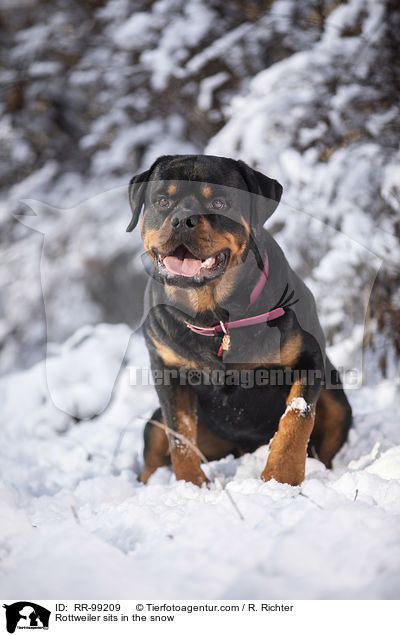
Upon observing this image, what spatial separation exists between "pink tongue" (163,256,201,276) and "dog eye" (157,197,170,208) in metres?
0.21

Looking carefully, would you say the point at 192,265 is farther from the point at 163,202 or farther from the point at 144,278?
the point at 144,278

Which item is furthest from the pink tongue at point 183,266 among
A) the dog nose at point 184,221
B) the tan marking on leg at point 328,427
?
the tan marking on leg at point 328,427

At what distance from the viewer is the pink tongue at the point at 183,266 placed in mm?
1687

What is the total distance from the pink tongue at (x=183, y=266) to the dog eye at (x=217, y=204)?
0.67 feet

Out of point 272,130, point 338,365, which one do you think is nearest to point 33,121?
point 272,130

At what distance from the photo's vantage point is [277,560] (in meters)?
1.08

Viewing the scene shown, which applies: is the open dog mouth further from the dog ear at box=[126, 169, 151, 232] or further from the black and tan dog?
the dog ear at box=[126, 169, 151, 232]

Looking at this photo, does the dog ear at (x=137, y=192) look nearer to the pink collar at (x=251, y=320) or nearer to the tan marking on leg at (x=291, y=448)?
the pink collar at (x=251, y=320)

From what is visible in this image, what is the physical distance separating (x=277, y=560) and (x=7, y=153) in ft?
16.8

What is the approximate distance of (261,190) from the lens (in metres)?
1.81

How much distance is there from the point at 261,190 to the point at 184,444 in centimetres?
102
